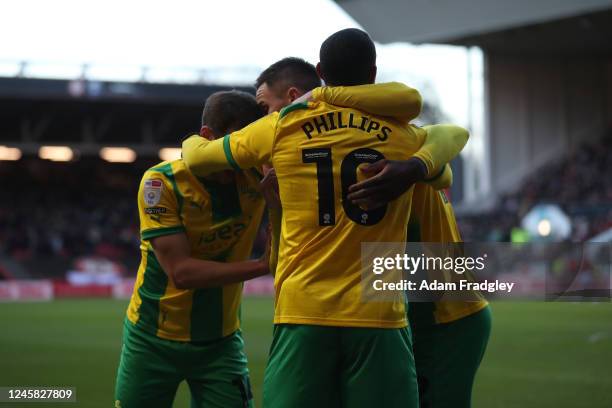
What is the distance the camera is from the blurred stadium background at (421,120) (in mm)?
32062

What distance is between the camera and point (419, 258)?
394 cm

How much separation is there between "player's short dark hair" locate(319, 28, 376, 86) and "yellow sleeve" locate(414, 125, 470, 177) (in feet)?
1.09

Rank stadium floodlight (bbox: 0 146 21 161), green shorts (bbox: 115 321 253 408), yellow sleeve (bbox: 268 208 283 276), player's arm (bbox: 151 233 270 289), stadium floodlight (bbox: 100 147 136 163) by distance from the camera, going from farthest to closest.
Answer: stadium floodlight (bbox: 100 147 136 163) → stadium floodlight (bbox: 0 146 21 161) → green shorts (bbox: 115 321 253 408) → player's arm (bbox: 151 233 270 289) → yellow sleeve (bbox: 268 208 283 276)

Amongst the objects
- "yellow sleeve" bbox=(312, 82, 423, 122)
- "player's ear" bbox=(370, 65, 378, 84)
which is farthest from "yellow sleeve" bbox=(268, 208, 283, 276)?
"player's ear" bbox=(370, 65, 378, 84)

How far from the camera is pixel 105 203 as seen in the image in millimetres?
42719

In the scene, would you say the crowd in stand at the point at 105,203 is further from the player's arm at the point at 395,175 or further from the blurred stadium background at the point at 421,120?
the player's arm at the point at 395,175

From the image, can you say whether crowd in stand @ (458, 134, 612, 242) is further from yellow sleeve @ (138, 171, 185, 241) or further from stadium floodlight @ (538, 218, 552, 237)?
yellow sleeve @ (138, 171, 185, 241)

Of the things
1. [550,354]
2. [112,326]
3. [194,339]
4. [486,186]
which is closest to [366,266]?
[194,339]

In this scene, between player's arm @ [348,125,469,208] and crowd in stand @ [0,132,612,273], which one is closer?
player's arm @ [348,125,469,208]

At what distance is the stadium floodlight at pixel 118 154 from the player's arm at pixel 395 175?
3833cm

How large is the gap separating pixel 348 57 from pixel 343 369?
1081mm

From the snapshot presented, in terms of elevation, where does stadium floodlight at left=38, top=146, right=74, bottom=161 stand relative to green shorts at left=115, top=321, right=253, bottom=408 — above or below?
above

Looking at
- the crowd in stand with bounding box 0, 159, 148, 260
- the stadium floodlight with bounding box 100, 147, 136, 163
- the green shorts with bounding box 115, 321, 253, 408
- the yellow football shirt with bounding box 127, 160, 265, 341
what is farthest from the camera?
the stadium floodlight with bounding box 100, 147, 136, 163

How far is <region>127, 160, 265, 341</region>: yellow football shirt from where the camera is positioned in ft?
13.9
